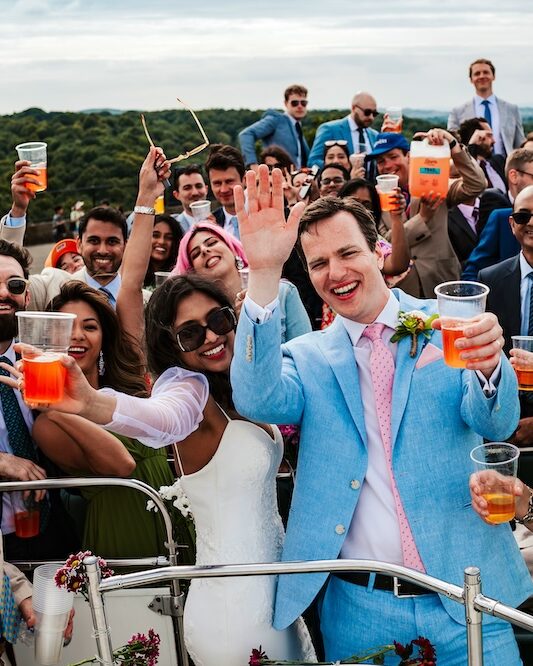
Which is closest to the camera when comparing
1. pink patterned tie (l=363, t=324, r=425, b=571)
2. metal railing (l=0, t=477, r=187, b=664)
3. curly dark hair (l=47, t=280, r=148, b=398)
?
pink patterned tie (l=363, t=324, r=425, b=571)

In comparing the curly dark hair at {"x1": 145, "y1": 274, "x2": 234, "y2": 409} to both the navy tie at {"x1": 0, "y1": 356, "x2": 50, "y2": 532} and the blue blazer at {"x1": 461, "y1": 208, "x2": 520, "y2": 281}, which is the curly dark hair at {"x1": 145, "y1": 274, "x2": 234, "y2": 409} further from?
the blue blazer at {"x1": 461, "y1": 208, "x2": 520, "y2": 281}

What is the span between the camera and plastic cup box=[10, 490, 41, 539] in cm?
436

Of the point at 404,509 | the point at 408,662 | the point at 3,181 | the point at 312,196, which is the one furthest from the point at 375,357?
the point at 3,181

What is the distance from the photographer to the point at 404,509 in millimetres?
3166

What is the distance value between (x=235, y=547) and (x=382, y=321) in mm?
1003

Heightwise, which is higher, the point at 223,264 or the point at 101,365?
the point at 223,264

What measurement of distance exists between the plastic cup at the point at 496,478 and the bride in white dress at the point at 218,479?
0.82m

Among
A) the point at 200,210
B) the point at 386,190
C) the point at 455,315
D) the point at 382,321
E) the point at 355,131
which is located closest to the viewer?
the point at 455,315

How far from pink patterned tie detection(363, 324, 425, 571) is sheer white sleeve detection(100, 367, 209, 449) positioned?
0.66 m

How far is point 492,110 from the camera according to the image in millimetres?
11328

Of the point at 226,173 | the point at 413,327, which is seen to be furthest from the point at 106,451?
the point at 226,173

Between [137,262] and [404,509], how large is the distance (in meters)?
2.48

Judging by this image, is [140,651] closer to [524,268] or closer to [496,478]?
[496,478]

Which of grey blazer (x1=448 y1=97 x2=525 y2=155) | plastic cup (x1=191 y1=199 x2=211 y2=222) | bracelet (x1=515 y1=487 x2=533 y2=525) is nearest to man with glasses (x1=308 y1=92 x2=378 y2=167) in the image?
grey blazer (x1=448 y1=97 x2=525 y2=155)
